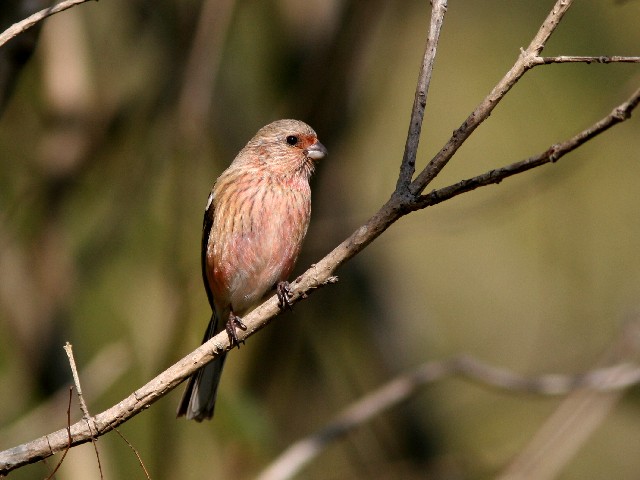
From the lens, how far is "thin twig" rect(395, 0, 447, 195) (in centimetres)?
320

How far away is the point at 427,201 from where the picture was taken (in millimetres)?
3102

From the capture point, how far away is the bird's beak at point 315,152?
5863 millimetres

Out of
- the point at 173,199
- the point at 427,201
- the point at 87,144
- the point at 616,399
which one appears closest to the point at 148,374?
the point at 173,199

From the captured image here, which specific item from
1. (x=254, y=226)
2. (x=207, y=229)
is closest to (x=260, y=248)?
(x=254, y=226)

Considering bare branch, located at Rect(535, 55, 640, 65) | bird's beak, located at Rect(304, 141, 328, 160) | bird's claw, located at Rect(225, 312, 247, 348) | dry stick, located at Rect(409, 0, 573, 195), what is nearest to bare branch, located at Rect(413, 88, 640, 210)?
dry stick, located at Rect(409, 0, 573, 195)

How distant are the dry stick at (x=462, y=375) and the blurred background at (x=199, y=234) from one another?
2.52 ft

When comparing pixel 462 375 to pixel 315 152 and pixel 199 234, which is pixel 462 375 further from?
pixel 199 234

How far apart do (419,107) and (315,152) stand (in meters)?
2.63

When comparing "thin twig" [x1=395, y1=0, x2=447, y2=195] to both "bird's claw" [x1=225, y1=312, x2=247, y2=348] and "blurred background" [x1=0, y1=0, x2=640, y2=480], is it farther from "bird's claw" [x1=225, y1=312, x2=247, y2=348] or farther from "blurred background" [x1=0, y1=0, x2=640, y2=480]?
"blurred background" [x1=0, y1=0, x2=640, y2=480]

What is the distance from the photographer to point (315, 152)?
19.3 ft

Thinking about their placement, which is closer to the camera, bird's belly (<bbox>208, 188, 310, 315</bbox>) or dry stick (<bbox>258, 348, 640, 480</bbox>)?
dry stick (<bbox>258, 348, 640, 480</bbox>)

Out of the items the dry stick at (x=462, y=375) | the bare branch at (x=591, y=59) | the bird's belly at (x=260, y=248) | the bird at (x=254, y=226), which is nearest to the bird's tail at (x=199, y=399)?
the bird at (x=254, y=226)

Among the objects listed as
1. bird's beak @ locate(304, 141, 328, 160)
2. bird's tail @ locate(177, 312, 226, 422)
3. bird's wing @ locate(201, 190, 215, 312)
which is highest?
bird's beak @ locate(304, 141, 328, 160)

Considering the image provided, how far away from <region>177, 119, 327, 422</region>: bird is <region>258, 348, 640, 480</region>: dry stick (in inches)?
28.8
